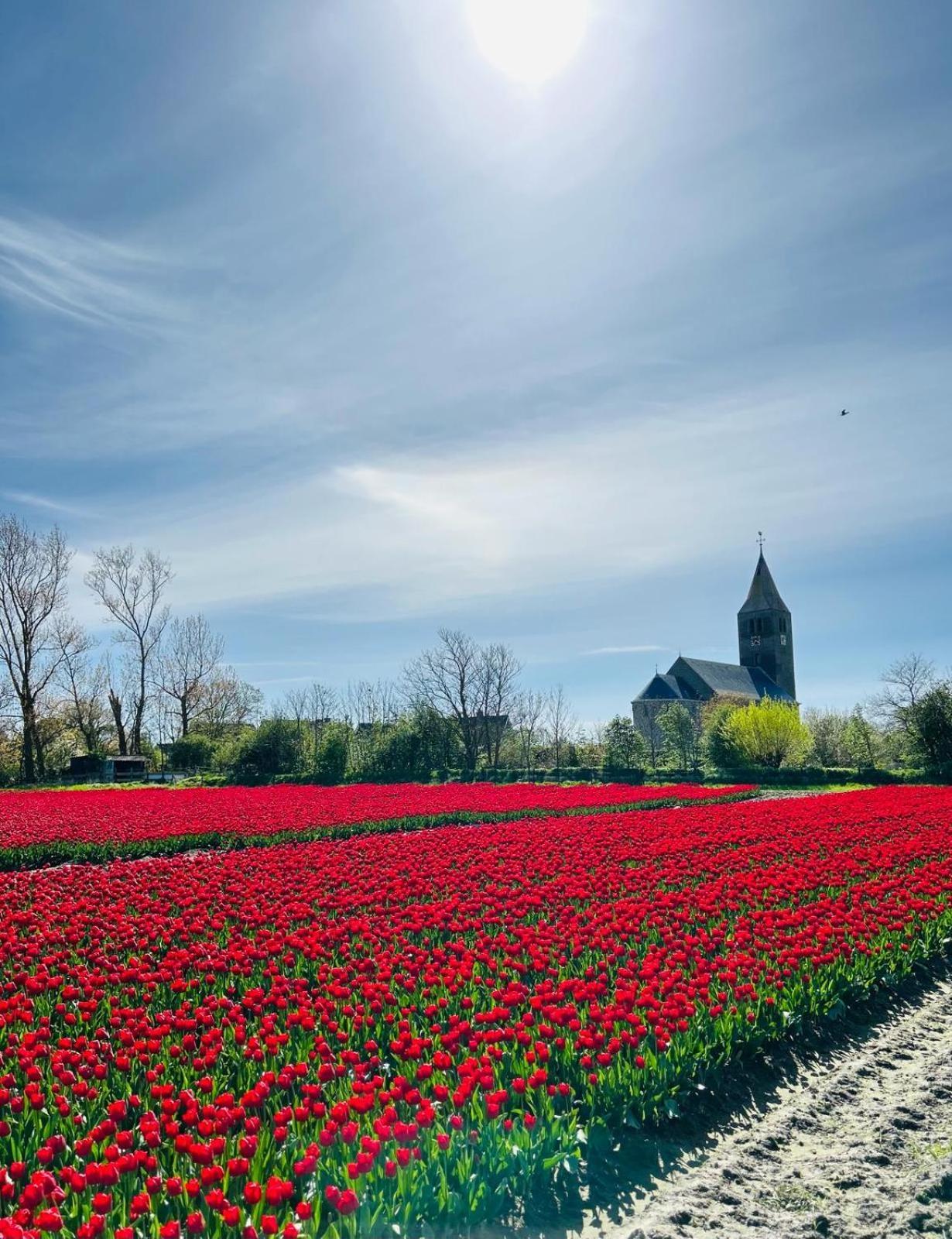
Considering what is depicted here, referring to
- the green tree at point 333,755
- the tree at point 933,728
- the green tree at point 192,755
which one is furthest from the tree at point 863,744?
the green tree at point 192,755

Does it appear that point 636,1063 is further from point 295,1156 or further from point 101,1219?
point 101,1219

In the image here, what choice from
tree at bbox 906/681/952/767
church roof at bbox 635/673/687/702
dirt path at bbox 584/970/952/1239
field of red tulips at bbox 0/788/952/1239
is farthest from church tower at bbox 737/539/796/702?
dirt path at bbox 584/970/952/1239

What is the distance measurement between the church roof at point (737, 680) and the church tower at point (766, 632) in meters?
0.89

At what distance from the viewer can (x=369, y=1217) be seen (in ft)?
10.4

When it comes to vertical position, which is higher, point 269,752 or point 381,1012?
point 269,752

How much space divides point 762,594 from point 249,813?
75815 millimetres

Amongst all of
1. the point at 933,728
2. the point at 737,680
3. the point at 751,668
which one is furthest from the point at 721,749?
the point at 751,668

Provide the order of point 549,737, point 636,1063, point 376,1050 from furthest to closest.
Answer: point 549,737 → point 376,1050 → point 636,1063

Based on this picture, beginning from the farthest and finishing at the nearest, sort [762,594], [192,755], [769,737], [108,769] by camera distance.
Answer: [762,594]
[192,755]
[108,769]
[769,737]

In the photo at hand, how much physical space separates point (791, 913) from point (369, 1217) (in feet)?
17.3

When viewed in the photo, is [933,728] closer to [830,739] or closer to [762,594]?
[830,739]

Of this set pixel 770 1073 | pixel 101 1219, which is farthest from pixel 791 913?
pixel 101 1219

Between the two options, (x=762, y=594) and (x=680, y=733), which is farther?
(x=762, y=594)

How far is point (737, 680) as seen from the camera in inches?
3169
